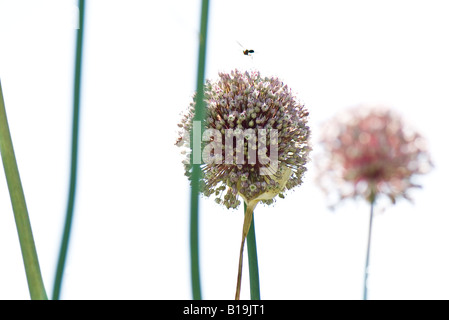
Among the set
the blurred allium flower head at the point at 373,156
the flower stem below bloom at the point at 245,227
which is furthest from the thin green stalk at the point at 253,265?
the blurred allium flower head at the point at 373,156

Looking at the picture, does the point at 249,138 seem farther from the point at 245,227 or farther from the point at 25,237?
the point at 25,237

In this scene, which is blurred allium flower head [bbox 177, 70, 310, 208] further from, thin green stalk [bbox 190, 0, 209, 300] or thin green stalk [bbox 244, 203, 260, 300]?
thin green stalk [bbox 190, 0, 209, 300]

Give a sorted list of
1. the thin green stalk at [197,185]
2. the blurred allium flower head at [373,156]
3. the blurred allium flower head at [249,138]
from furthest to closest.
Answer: the blurred allium flower head at [249,138] < the blurred allium flower head at [373,156] < the thin green stalk at [197,185]

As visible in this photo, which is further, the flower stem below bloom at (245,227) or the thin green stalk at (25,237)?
the flower stem below bloom at (245,227)

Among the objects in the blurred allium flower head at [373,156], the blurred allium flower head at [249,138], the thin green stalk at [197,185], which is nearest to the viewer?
the thin green stalk at [197,185]

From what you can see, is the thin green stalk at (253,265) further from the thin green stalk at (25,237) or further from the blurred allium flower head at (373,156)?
the thin green stalk at (25,237)
